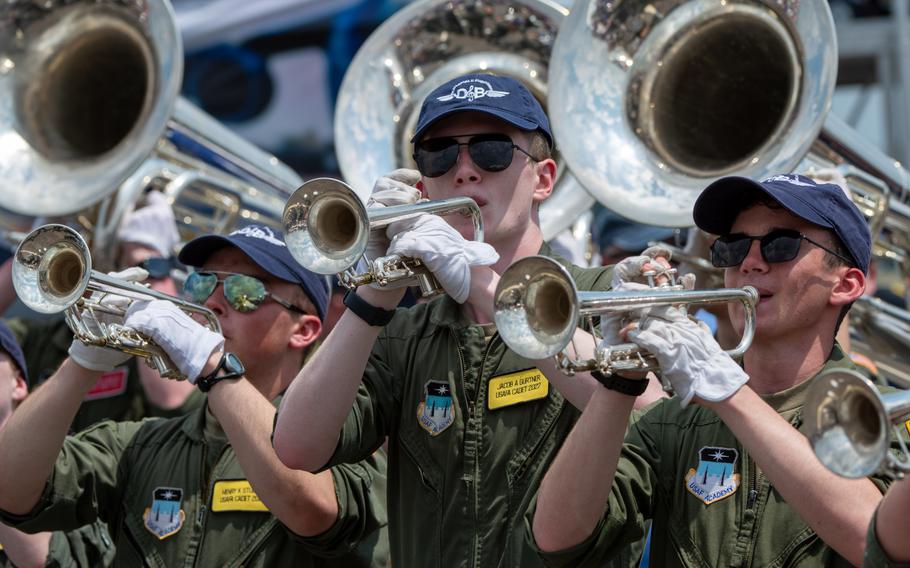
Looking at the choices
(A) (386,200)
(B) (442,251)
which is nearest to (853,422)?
(B) (442,251)

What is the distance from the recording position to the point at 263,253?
182 inches

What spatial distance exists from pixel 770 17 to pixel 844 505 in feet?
7.34

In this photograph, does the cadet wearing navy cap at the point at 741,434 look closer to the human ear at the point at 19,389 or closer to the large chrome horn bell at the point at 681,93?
the large chrome horn bell at the point at 681,93

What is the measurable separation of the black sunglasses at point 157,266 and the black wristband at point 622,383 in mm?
3137

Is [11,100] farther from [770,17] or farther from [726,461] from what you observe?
[726,461]

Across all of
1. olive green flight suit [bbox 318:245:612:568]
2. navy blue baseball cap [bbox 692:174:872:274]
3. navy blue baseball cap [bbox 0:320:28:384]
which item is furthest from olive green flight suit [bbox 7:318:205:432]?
navy blue baseball cap [bbox 692:174:872:274]

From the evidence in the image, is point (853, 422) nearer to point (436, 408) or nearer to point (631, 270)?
point (631, 270)

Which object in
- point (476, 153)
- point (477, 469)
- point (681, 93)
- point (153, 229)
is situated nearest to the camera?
point (477, 469)

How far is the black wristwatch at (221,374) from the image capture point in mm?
4051

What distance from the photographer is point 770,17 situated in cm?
481

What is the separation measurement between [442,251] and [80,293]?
3.71 feet

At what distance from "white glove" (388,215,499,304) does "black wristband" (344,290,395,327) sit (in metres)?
0.19

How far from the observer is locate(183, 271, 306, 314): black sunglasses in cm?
456

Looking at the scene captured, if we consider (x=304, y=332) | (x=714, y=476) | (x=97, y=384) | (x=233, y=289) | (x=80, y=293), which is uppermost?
(x=80, y=293)
